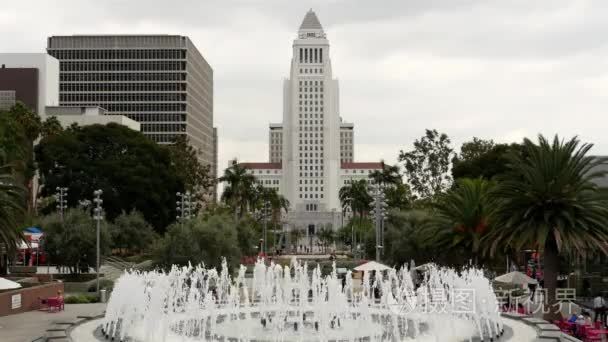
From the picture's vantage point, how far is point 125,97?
142 metres

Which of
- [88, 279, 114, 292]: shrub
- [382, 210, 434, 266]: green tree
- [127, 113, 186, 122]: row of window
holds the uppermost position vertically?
[127, 113, 186, 122]: row of window

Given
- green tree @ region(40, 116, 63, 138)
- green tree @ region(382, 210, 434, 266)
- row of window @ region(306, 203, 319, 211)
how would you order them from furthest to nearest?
row of window @ region(306, 203, 319, 211) < green tree @ region(40, 116, 63, 138) < green tree @ region(382, 210, 434, 266)

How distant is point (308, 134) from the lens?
183000 mm

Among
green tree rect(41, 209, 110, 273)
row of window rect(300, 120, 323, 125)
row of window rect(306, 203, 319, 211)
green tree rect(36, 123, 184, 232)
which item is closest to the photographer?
green tree rect(41, 209, 110, 273)

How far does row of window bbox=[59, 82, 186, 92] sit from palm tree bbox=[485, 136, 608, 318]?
11710cm

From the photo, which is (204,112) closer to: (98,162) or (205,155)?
(205,155)

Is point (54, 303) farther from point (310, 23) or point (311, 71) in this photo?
point (310, 23)

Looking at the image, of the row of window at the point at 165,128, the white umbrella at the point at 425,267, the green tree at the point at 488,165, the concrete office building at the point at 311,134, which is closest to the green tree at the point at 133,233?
the white umbrella at the point at 425,267

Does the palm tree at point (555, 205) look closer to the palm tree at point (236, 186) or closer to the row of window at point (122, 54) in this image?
the palm tree at point (236, 186)

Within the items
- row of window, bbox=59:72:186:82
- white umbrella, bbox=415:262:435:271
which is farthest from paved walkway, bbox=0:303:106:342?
row of window, bbox=59:72:186:82

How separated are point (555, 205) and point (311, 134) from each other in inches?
6104

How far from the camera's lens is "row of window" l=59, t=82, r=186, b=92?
141 metres

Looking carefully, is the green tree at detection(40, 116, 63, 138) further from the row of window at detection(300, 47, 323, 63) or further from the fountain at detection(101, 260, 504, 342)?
the row of window at detection(300, 47, 323, 63)

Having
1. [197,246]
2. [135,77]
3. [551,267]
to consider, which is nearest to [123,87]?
[135,77]
